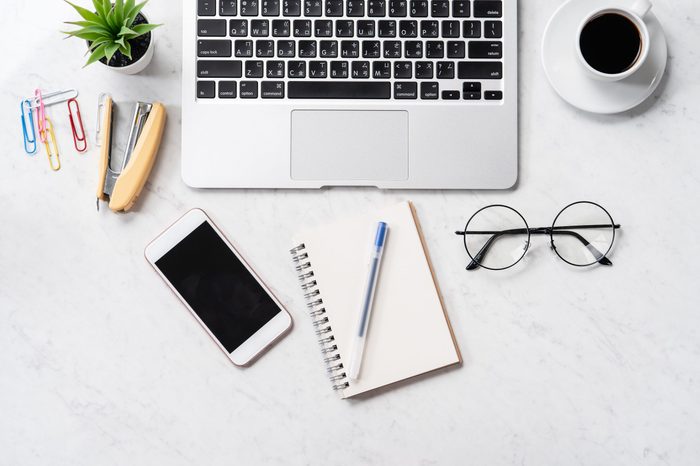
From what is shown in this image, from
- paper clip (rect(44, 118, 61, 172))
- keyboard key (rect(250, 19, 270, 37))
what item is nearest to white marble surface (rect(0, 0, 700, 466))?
paper clip (rect(44, 118, 61, 172))

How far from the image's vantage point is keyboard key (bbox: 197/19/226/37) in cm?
81

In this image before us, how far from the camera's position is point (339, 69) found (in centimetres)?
81

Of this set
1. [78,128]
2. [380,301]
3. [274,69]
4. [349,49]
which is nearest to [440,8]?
[349,49]

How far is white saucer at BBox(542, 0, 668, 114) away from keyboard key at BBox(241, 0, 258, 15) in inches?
15.2

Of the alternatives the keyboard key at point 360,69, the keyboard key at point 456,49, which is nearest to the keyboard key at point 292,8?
the keyboard key at point 360,69

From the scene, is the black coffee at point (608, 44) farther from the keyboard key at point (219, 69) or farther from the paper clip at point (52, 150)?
the paper clip at point (52, 150)

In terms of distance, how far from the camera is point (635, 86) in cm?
80

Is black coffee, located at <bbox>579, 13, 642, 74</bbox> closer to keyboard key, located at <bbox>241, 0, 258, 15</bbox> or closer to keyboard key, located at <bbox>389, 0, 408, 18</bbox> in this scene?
keyboard key, located at <bbox>389, 0, 408, 18</bbox>

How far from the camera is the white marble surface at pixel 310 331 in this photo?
32.2 inches

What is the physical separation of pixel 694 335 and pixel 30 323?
0.91 metres

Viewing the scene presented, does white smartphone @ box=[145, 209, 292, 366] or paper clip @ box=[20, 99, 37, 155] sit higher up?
paper clip @ box=[20, 99, 37, 155]

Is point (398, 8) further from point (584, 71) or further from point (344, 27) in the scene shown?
point (584, 71)

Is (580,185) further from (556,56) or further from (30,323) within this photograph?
(30,323)

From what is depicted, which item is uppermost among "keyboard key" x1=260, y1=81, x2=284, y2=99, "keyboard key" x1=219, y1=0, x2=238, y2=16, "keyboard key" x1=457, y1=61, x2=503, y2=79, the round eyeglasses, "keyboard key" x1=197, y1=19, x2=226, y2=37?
"keyboard key" x1=219, y1=0, x2=238, y2=16
